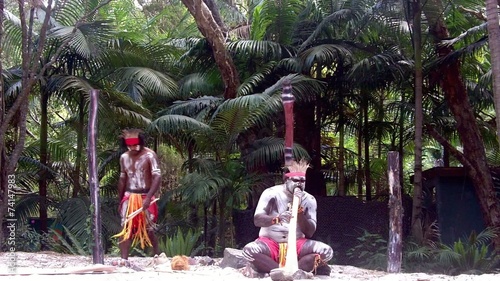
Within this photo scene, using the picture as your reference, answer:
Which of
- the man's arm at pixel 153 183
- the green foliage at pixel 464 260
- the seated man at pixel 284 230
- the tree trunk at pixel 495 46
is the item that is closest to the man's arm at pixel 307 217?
the seated man at pixel 284 230

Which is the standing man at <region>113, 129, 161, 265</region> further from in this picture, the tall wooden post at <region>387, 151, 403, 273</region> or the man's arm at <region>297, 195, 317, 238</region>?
the tall wooden post at <region>387, 151, 403, 273</region>

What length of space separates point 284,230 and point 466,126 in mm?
6387

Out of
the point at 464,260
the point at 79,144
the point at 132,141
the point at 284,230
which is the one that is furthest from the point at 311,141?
the point at 284,230

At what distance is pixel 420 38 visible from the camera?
37.9 ft

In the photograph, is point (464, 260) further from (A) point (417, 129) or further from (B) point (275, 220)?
(B) point (275, 220)

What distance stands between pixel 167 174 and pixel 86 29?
4.46 meters

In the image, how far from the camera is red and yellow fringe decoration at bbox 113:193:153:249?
311 inches

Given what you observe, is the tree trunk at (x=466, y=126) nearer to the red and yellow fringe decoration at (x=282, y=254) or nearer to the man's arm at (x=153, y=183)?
the man's arm at (x=153, y=183)

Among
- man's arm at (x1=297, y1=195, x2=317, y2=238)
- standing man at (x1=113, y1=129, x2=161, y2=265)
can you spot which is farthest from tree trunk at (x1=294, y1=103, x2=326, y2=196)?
man's arm at (x1=297, y1=195, x2=317, y2=238)

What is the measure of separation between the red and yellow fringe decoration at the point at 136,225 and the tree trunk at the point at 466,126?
5.97m

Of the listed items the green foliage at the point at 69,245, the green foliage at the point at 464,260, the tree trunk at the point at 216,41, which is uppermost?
the tree trunk at the point at 216,41

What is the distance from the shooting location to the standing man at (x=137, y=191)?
26.0 ft

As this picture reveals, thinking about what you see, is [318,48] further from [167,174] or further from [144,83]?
[167,174]

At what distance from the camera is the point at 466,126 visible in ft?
40.4
